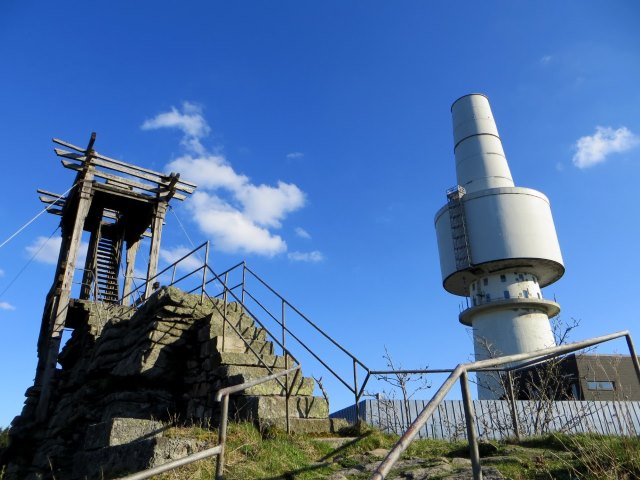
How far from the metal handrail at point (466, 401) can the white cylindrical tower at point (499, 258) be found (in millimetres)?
20243

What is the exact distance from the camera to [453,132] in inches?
1214

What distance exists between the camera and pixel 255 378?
6.76 meters

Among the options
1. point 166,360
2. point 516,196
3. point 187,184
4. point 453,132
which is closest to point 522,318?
point 516,196

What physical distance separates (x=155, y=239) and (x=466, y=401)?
536 inches

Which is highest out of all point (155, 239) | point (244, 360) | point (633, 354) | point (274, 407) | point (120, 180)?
point (120, 180)

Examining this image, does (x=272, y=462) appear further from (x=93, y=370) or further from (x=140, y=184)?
(x=140, y=184)

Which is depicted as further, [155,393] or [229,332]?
[155,393]

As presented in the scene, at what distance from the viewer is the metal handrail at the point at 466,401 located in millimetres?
2410

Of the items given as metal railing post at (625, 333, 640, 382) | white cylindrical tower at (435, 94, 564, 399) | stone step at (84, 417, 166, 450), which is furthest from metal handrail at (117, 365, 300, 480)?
white cylindrical tower at (435, 94, 564, 399)

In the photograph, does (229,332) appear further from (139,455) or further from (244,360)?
(139,455)

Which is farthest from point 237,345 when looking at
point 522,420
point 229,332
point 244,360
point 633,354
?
point 633,354

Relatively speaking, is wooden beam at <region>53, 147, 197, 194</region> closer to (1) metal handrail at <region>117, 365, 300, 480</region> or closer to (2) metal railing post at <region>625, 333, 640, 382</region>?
(1) metal handrail at <region>117, 365, 300, 480</region>

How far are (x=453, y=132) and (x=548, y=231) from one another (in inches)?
349

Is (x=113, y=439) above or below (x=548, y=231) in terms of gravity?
below
